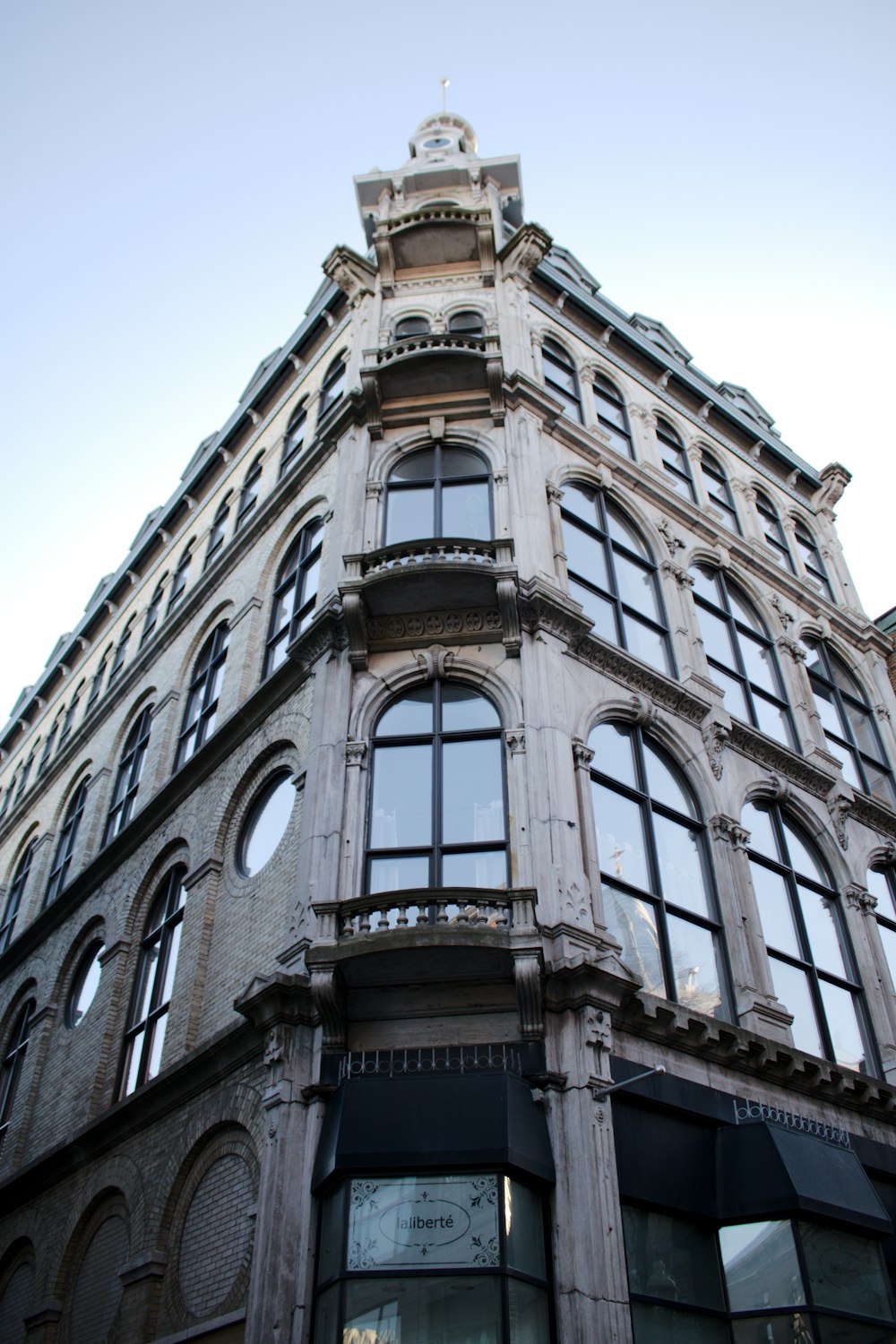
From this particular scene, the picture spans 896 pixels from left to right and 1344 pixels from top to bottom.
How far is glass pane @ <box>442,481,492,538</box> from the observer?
58.7 ft

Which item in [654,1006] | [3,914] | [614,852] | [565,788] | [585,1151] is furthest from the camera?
[3,914]

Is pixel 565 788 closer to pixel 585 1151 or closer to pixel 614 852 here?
pixel 614 852

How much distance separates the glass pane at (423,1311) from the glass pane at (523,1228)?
1.17 ft

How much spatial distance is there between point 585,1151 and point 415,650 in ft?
23.6

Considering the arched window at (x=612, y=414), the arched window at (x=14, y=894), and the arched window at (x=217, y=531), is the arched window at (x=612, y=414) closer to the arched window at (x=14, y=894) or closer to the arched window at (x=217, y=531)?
the arched window at (x=217, y=531)

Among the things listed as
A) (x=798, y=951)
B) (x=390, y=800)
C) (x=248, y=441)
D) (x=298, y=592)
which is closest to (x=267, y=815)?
(x=390, y=800)

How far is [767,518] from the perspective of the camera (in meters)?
27.2

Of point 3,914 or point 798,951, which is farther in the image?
point 3,914

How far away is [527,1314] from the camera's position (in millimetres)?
9789

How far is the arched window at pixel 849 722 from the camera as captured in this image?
2189cm

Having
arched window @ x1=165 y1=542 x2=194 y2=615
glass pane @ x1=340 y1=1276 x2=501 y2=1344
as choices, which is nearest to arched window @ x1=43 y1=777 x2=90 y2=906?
arched window @ x1=165 y1=542 x2=194 y2=615

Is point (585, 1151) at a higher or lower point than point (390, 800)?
lower

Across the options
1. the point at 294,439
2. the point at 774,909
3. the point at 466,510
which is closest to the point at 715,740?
the point at 774,909

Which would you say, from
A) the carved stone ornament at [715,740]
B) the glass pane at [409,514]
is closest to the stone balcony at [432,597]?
the glass pane at [409,514]
